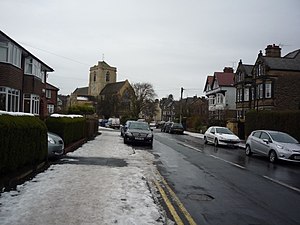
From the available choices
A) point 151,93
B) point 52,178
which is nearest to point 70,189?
point 52,178

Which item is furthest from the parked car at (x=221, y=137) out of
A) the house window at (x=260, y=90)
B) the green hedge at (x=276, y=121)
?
the house window at (x=260, y=90)

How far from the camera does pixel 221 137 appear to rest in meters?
26.0

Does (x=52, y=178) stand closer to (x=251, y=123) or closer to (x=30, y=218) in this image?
(x=30, y=218)

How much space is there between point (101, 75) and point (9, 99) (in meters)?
104

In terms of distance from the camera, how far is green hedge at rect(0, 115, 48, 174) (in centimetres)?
862

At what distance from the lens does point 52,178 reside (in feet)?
32.4

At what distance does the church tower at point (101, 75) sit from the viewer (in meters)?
128

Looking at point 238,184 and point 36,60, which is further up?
point 36,60

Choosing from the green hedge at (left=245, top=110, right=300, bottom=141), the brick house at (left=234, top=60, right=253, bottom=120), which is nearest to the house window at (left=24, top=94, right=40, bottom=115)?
the green hedge at (left=245, top=110, right=300, bottom=141)

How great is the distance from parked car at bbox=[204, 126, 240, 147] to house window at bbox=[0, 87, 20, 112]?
1450 centimetres

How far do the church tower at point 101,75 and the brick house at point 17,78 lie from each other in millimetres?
95217

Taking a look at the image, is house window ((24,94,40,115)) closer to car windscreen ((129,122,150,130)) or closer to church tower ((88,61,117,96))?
car windscreen ((129,122,150,130))

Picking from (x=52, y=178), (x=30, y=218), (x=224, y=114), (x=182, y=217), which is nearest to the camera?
(x=30, y=218)

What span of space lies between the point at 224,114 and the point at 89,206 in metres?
49.5
